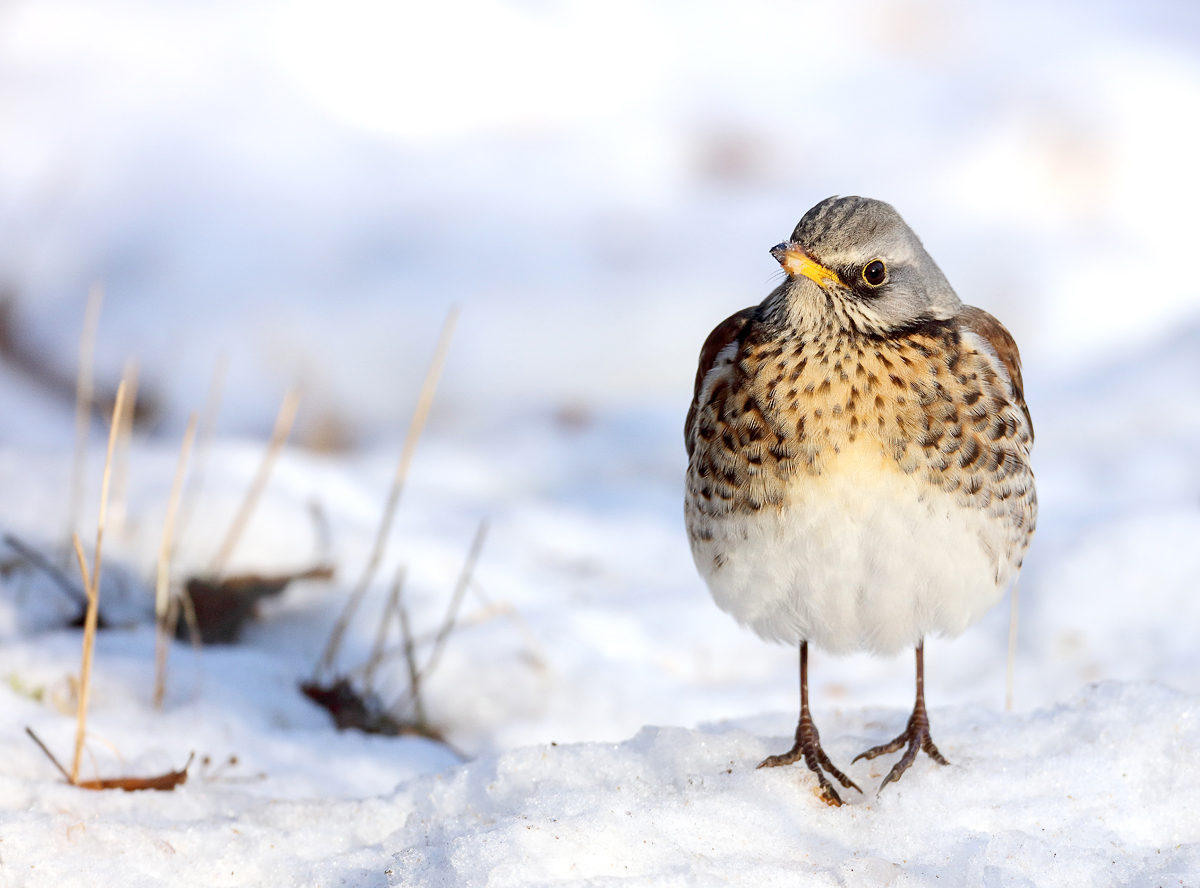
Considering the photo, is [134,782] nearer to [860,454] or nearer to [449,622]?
[449,622]

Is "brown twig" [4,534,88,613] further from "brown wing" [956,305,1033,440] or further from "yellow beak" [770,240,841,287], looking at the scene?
"brown wing" [956,305,1033,440]

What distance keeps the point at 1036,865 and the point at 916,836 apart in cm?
24

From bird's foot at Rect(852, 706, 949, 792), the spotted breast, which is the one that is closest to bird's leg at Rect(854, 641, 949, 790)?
bird's foot at Rect(852, 706, 949, 792)

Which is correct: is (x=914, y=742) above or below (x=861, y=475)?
below

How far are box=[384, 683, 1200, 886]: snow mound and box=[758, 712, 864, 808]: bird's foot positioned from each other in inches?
1.2

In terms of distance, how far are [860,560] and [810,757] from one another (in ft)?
1.54

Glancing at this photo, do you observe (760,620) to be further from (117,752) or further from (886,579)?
(117,752)

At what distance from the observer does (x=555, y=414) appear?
6773 millimetres

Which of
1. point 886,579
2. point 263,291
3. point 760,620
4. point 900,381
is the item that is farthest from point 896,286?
point 263,291

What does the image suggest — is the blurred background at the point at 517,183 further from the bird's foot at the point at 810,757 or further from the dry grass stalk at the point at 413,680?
the bird's foot at the point at 810,757

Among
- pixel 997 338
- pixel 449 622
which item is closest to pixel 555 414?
pixel 449 622

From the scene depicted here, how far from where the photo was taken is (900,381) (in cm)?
260

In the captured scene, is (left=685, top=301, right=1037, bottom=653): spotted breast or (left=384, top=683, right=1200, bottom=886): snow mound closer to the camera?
(left=384, top=683, right=1200, bottom=886): snow mound

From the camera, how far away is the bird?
2.55 meters
